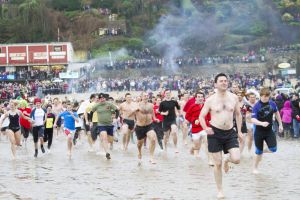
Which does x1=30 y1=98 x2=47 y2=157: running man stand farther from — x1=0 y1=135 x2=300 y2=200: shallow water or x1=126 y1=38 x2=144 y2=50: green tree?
x1=126 y1=38 x2=144 y2=50: green tree

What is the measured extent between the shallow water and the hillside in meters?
62.3

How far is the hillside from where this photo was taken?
84.1 meters

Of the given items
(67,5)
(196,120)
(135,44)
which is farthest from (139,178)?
(67,5)

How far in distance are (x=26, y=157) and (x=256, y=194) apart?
377 inches

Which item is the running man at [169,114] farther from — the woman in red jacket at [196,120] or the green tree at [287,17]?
the green tree at [287,17]

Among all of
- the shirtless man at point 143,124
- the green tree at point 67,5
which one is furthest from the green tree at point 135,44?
the shirtless man at point 143,124

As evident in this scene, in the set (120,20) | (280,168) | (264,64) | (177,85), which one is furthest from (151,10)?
(280,168)

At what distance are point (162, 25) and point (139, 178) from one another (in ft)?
244

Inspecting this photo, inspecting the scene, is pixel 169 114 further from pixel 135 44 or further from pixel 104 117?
pixel 135 44

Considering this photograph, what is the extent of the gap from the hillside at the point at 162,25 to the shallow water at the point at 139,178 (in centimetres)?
6230

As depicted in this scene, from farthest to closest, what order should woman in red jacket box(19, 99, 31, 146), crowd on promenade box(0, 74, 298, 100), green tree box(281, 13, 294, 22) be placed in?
green tree box(281, 13, 294, 22) < crowd on promenade box(0, 74, 298, 100) < woman in red jacket box(19, 99, 31, 146)

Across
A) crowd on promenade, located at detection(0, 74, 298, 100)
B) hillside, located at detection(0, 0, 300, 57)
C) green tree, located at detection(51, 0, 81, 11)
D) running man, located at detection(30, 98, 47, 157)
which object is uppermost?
green tree, located at detection(51, 0, 81, 11)

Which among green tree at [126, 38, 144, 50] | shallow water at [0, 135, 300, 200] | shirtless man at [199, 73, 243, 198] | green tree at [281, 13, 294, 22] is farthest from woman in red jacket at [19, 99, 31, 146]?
green tree at [281, 13, 294, 22]

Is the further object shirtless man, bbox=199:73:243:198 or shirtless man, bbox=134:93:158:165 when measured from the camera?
shirtless man, bbox=134:93:158:165
